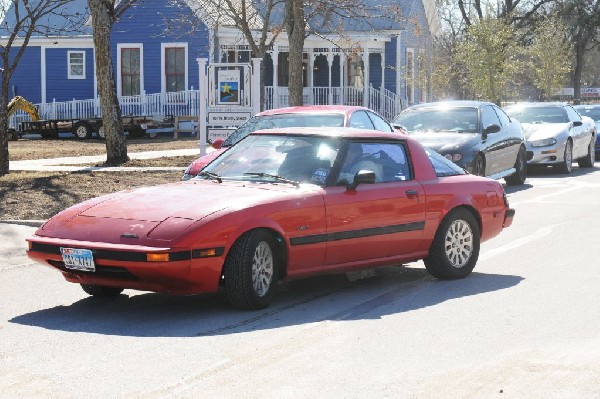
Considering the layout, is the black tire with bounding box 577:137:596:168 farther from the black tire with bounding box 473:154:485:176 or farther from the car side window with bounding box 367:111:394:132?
the car side window with bounding box 367:111:394:132

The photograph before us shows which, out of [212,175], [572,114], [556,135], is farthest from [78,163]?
[212,175]

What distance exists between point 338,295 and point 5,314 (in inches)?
103

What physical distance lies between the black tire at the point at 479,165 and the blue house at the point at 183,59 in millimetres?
21646

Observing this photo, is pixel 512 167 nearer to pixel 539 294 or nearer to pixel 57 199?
pixel 57 199

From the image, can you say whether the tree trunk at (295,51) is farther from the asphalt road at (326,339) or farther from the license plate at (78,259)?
the license plate at (78,259)

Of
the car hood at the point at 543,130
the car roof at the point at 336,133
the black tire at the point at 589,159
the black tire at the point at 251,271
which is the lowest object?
the black tire at the point at 589,159

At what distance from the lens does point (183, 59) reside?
1645 inches

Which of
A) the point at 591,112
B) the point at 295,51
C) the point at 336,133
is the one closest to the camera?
the point at 336,133

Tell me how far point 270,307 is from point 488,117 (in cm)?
1201

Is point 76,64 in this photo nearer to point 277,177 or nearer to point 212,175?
point 212,175

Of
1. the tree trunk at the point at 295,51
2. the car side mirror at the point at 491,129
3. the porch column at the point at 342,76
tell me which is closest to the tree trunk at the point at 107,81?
the tree trunk at the point at 295,51

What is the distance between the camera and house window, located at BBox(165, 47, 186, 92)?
41812 mm

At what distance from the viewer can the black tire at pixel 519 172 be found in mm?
20766

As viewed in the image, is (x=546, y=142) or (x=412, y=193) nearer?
(x=412, y=193)
